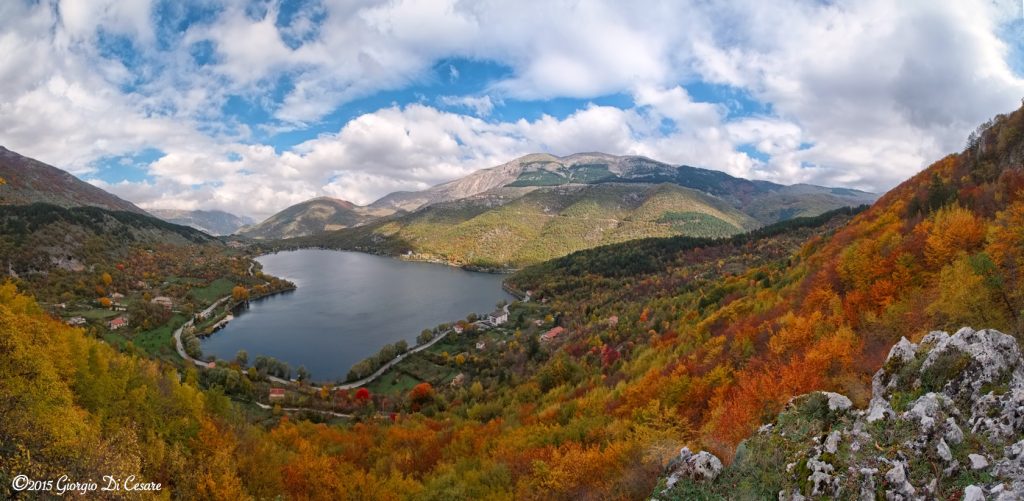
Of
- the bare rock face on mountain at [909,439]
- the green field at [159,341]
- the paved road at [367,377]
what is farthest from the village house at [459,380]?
the bare rock face on mountain at [909,439]

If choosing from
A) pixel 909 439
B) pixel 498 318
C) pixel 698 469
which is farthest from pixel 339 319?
pixel 909 439

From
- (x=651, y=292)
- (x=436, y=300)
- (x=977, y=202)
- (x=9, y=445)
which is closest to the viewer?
(x=9, y=445)

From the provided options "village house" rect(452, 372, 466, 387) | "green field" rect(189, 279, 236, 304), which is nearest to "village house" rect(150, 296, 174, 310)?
"green field" rect(189, 279, 236, 304)

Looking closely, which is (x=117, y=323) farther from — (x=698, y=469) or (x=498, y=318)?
(x=698, y=469)

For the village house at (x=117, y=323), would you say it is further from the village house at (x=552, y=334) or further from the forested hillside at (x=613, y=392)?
the village house at (x=552, y=334)

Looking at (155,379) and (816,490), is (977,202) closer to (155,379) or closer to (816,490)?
(816,490)

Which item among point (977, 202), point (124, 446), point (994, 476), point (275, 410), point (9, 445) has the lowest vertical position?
point (275, 410)

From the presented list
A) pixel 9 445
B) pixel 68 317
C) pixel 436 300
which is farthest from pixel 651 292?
pixel 68 317
